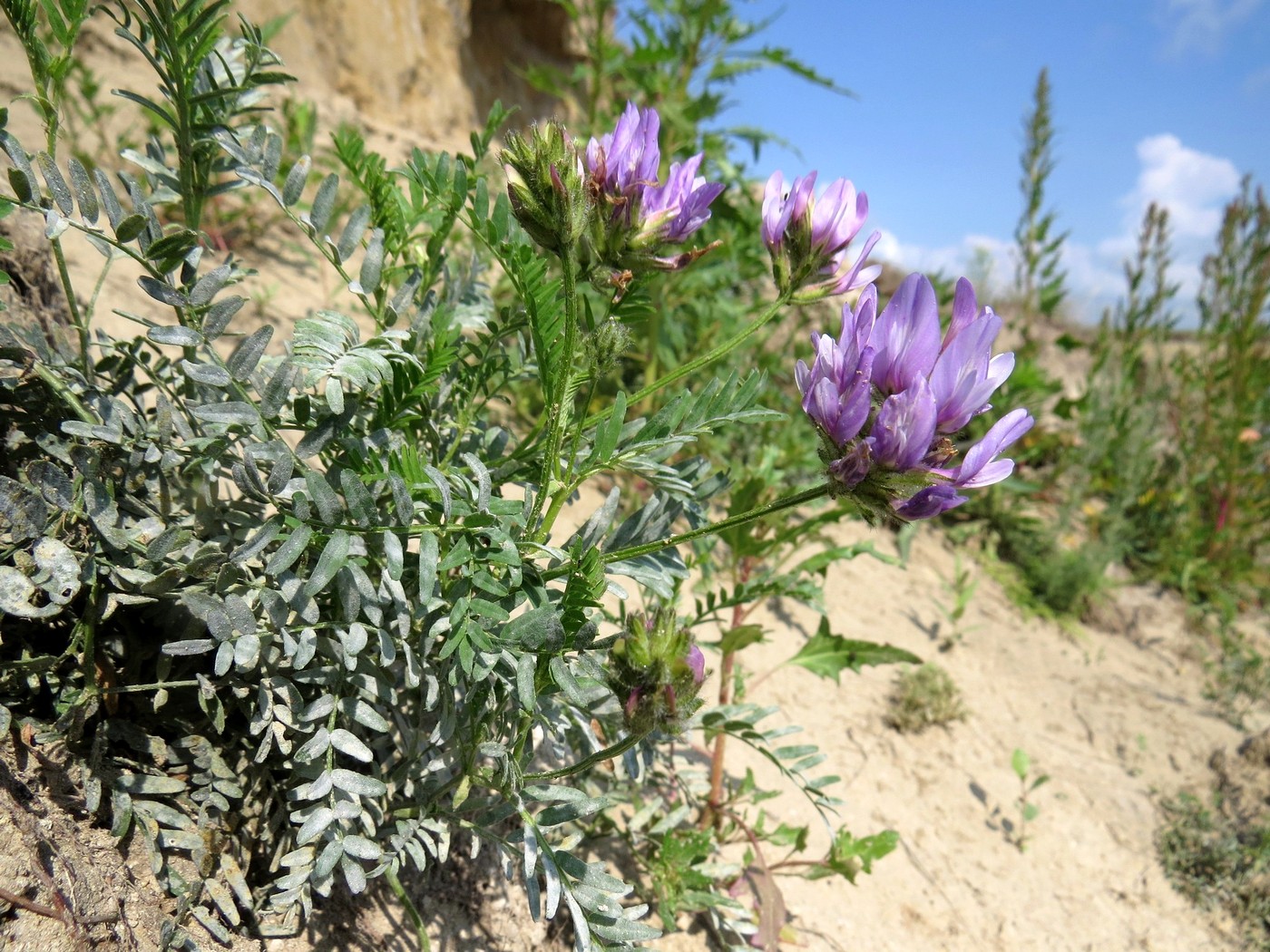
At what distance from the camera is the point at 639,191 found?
127 cm

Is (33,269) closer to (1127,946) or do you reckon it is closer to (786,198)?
(786,198)

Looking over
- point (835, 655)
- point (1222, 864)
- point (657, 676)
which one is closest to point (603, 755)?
Answer: point (657, 676)

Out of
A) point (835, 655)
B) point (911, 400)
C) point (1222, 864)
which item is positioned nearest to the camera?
point (911, 400)

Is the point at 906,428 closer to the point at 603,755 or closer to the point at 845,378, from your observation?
the point at 845,378

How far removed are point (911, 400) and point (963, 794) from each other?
2166 millimetres

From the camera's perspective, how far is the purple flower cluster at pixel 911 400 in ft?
3.44

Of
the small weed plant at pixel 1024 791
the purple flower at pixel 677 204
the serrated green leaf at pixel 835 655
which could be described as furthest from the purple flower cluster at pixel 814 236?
the small weed plant at pixel 1024 791

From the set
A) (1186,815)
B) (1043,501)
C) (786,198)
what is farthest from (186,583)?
→ (1043,501)

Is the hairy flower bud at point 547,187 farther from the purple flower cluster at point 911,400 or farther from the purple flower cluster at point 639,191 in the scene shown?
the purple flower cluster at point 911,400

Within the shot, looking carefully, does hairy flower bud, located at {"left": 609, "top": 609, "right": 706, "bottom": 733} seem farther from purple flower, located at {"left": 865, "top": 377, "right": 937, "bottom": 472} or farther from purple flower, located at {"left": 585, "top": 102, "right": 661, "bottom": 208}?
purple flower, located at {"left": 585, "top": 102, "right": 661, "bottom": 208}

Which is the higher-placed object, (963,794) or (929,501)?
(929,501)

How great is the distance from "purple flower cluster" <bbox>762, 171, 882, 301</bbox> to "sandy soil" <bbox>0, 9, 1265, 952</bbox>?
1.32 metres

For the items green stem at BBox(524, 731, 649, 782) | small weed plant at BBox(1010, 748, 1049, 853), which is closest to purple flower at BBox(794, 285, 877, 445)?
green stem at BBox(524, 731, 649, 782)

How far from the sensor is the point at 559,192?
46.7 inches
